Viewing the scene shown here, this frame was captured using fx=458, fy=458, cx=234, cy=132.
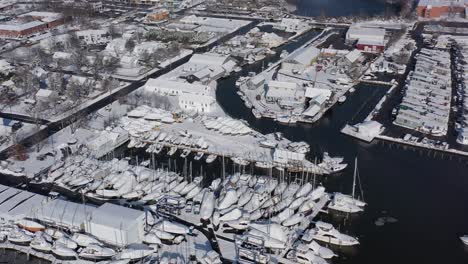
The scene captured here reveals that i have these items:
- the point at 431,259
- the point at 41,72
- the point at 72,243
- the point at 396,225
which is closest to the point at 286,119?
the point at 396,225

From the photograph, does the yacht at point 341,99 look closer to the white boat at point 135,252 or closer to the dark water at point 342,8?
the white boat at point 135,252

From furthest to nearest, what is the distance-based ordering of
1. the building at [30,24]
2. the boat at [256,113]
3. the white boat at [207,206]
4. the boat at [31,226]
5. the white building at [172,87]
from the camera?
the building at [30,24] → the white building at [172,87] → the boat at [256,113] → the white boat at [207,206] → the boat at [31,226]

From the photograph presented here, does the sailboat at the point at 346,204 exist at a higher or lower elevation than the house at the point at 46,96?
lower

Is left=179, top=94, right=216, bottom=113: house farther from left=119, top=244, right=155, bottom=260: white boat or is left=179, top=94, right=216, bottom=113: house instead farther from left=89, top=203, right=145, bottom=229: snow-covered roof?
left=119, top=244, right=155, bottom=260: white boat

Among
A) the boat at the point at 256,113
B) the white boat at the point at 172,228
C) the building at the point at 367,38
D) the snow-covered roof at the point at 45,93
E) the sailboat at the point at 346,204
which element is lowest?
the white boat at the point at 172,228

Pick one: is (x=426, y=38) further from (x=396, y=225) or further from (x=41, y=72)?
(x=41, y=72)

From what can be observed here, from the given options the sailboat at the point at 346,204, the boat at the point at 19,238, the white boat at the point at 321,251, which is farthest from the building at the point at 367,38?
the boat at the point at 19,238

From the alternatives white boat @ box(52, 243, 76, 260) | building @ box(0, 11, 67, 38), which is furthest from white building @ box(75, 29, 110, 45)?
white boat @ box(52, 243, 76, 260)

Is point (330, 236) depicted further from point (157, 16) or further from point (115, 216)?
point (157, 16)
